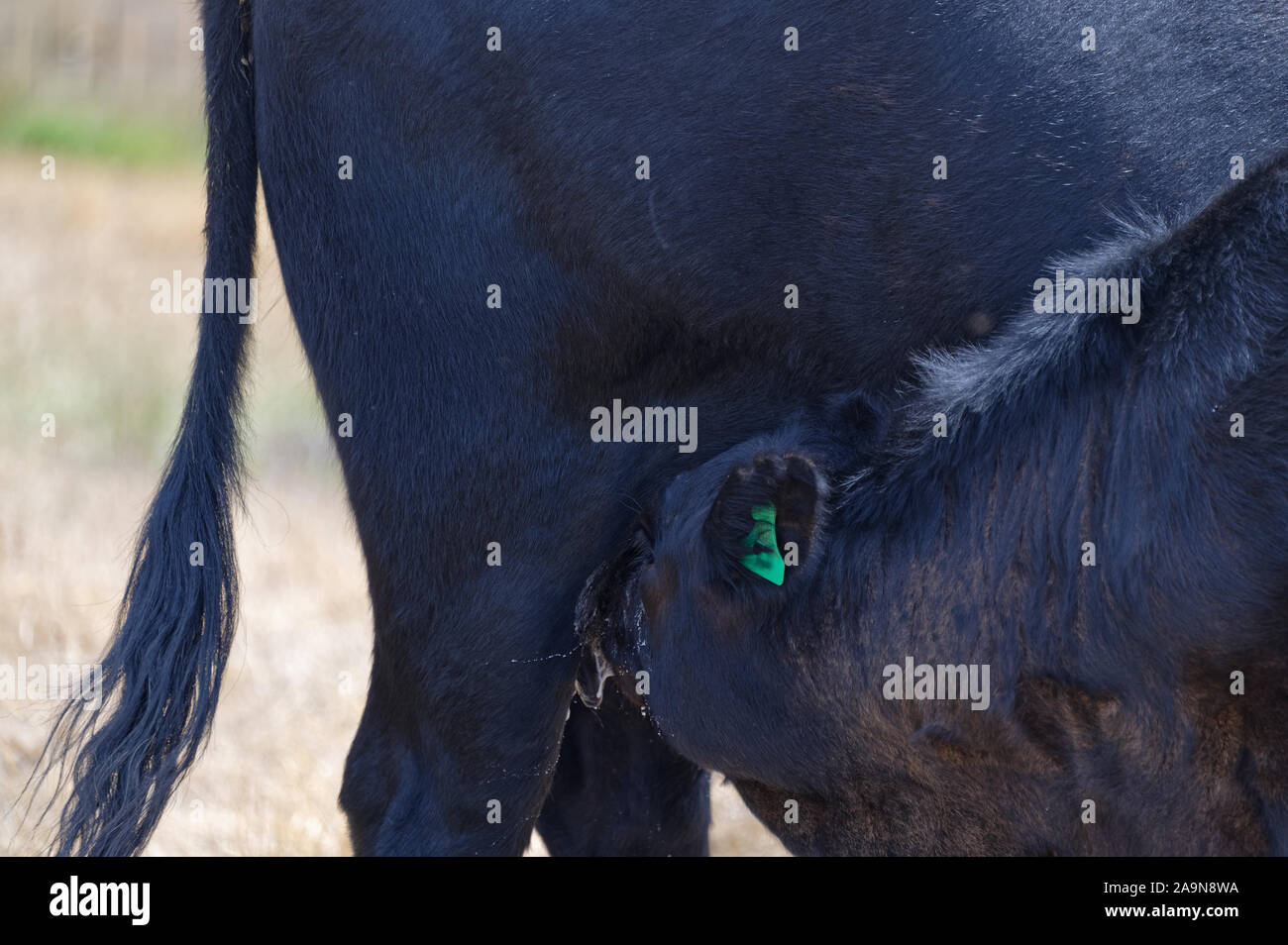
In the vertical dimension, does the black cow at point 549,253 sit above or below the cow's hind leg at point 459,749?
above

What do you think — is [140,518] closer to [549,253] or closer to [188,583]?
[188,583]

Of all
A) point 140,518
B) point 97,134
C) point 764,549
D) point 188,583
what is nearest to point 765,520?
point 764,549

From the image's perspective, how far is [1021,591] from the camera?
196 cm

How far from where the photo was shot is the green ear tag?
2.08m

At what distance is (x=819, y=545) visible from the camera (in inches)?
83.4

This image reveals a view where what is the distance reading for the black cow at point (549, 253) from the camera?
1.99 metres

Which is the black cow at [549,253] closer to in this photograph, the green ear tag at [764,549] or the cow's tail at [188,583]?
the cow's tail at [188,583]

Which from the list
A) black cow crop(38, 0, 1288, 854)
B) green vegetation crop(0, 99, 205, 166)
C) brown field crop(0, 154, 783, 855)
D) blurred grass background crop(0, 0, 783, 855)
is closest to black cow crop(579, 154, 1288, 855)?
black cow crop(38, 0, 1288, 854)

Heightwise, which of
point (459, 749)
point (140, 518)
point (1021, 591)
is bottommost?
point (459, 749)

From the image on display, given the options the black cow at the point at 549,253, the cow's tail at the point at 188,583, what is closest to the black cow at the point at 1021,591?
the black cow at the point at 549,253

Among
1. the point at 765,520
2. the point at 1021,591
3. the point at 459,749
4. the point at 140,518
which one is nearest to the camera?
the point at 1021,591

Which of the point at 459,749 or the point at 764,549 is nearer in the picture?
the point at 764,549

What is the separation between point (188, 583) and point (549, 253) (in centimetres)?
87
